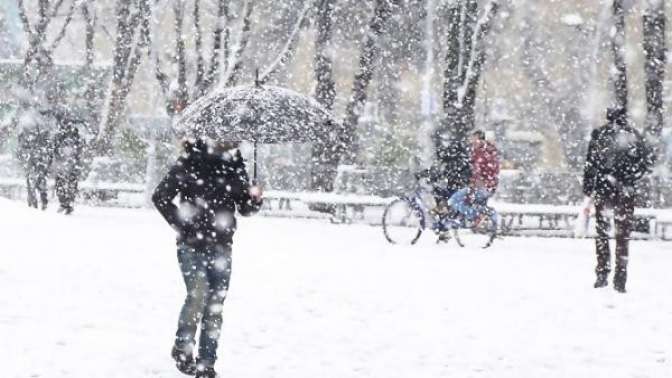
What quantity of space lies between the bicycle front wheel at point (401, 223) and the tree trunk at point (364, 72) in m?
7.13

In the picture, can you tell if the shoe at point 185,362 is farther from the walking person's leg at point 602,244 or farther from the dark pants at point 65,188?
the dark pants at point 65,188

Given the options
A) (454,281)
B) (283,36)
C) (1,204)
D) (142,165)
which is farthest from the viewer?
(283,36)

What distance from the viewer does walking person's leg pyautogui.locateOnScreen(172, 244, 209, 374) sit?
7.07 metres

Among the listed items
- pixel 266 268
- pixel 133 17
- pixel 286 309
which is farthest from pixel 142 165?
pixel 286 309

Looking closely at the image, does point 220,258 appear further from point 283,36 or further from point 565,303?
point 283,36

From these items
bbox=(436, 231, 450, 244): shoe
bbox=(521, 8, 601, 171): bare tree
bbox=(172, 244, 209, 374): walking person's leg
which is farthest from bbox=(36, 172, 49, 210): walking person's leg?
bbox=(521, 8, 601, 171): bare tree

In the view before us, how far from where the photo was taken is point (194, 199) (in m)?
7.10

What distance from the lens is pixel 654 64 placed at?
20.9 meters

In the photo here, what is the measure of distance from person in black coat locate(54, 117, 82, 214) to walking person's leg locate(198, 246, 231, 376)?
13.6 metres

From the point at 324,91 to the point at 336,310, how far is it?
14528 millimetres

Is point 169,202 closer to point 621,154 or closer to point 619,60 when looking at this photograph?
point 621,154

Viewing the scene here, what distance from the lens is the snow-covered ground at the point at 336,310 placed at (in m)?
8.01

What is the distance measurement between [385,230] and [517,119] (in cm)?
3322

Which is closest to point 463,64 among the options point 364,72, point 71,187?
point 364,72
